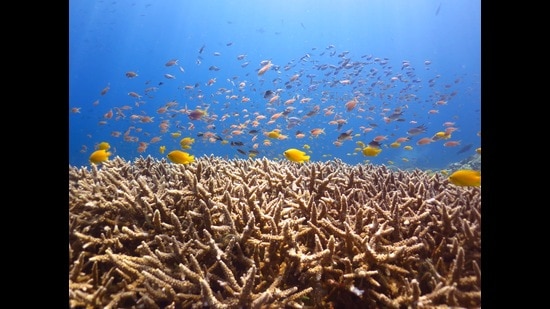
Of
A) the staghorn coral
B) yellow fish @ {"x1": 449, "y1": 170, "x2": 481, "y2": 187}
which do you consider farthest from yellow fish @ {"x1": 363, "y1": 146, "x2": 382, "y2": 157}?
yellow fish @ {"x1": 449, "y1": 170, "x2": 481, "y2": 187}

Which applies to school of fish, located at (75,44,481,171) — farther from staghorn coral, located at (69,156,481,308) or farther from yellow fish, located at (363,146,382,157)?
staghorn coral, located at (69,156,481,308)

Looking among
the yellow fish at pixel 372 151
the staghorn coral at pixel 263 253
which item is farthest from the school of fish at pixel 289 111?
the staghorn coral at pixel 263 253

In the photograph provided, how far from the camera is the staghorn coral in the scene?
2145 mm

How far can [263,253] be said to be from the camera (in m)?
2.59

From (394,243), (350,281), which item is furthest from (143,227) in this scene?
(394,243)

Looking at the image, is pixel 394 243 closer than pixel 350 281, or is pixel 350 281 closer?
pixel 350 281

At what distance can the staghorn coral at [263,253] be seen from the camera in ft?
7.04

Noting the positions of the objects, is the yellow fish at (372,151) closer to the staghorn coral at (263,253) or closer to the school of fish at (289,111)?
the school of fish at (289,111)
